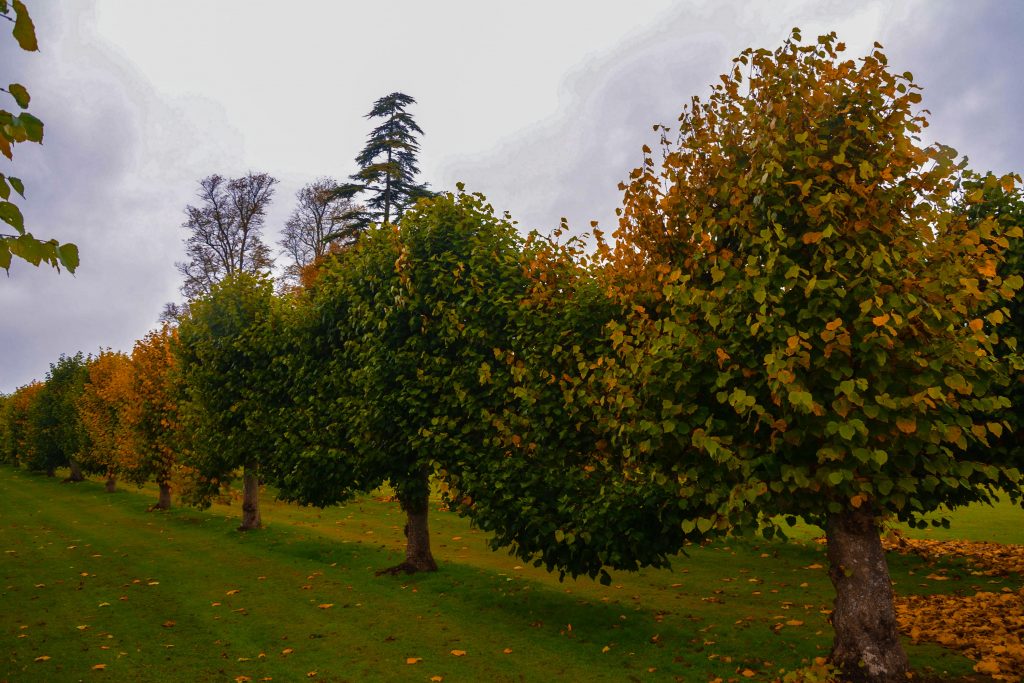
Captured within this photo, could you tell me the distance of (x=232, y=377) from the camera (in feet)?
67.8

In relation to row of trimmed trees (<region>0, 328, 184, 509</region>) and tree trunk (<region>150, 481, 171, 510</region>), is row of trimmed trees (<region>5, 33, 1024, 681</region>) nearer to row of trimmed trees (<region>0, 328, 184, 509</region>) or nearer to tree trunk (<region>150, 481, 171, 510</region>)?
row of trimmed trees (<region>0, 328, 184, 509</region>)

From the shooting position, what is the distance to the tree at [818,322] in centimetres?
751

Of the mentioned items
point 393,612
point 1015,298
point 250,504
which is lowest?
point 393,612

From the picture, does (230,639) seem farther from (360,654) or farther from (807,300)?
(807,300)

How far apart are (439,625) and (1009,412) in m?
11.2

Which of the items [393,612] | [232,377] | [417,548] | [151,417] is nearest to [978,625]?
[393,612]

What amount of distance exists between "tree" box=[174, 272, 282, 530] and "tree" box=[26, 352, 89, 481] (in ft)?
112

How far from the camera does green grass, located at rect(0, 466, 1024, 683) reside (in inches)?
422

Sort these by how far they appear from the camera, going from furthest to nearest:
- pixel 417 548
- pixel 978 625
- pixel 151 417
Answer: pixel 151 417 < pixel 417 548 < pixel 978 625

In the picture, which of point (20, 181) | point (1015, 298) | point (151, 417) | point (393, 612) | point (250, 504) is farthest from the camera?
point (151, 417)

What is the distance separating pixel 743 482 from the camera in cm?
823

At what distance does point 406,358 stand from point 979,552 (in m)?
16.6

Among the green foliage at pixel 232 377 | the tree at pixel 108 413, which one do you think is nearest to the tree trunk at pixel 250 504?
the green foliage at pixel 232 377

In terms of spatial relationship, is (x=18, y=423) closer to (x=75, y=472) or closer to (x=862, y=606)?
(x=75, y=472)
